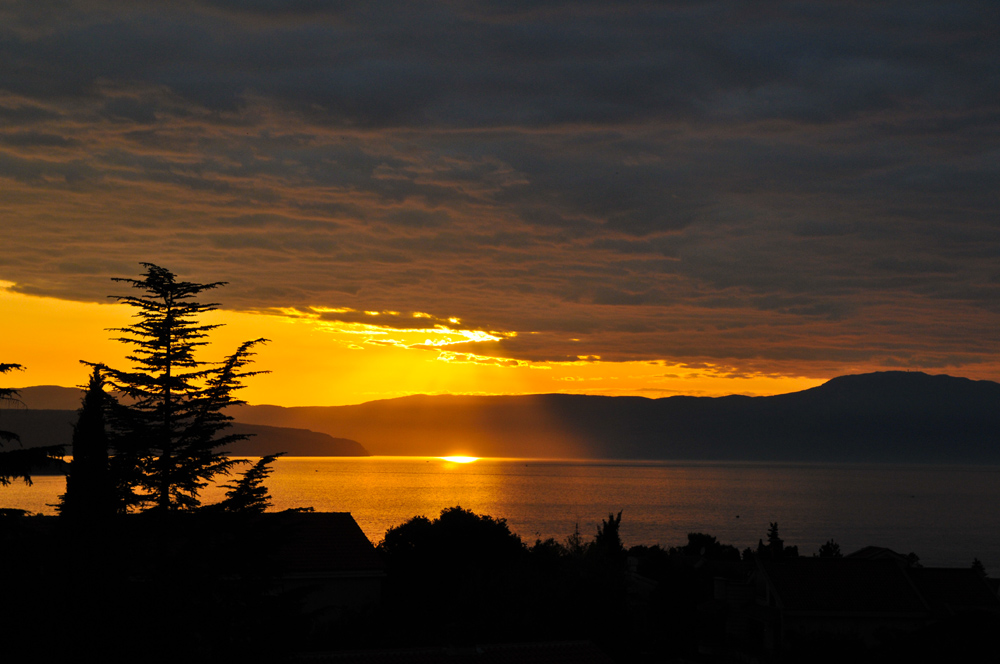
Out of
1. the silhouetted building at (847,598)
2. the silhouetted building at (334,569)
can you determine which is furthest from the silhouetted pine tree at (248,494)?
the silhouetted building at (847,598)

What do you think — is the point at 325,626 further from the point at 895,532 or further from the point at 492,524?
the point at 895,532

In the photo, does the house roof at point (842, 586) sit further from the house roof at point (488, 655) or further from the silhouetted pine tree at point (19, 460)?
the silhouetted pine tree at point (19, 460)

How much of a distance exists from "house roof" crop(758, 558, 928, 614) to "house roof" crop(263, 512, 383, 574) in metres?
19.6

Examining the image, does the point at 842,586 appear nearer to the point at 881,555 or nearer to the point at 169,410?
the point at 881,555

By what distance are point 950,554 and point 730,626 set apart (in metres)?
105

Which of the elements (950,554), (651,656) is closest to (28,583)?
(651,656)

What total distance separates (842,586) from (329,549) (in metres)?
24.0

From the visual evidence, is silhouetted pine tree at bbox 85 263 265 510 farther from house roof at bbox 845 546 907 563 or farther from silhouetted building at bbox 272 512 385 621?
house roof at bbox 845 546 907 563

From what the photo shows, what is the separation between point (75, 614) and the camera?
14.2 meters

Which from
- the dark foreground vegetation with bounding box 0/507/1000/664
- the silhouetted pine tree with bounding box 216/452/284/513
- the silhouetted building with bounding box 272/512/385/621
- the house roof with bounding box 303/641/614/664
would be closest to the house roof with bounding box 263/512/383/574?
the silhouetted building with bounding box 272/512/385/621

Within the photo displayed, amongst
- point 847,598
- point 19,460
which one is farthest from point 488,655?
point 847,598

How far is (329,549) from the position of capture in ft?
111

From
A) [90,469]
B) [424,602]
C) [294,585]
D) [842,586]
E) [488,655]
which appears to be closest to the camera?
[90,469]

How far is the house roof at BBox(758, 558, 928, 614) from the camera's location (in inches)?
1551
